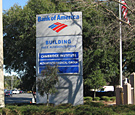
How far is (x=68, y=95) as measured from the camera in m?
15.6

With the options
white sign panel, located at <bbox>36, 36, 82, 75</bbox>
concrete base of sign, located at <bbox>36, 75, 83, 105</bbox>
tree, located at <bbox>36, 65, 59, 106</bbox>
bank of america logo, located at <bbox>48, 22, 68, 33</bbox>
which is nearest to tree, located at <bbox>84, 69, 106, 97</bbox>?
concrete base of sign, located at <bbox>36, 75, 83, 105</bbox>

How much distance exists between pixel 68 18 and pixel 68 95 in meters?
5.26

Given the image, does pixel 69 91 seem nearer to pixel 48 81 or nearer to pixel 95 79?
pixel 48 81

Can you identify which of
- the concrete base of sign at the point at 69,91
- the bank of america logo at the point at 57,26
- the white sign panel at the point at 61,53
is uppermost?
the bank of america logo at the point at 57,26

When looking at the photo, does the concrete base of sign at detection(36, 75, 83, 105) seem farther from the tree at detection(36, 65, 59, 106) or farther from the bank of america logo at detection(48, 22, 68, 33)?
the bank of america logo at detection(48, 22, 68, 33)

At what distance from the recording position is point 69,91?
15547 mm

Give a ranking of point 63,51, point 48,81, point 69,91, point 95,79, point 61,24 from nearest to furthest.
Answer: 1. point 48,81
2. point 69,91
3. point 63,51
4. point 61,24
5. point 95,79

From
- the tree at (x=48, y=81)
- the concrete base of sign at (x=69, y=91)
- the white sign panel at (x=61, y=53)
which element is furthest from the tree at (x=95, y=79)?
the tree at (x=48, y=81)

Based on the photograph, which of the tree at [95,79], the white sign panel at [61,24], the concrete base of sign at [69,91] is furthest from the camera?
the tree at [95,79]

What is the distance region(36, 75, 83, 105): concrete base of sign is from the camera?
15.4 m

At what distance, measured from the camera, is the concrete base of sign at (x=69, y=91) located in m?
15.4

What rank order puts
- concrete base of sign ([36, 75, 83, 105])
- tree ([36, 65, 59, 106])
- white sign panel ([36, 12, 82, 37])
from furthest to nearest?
white sign panel ([36, 12, 82, 37]) → concrete base of sign ([36, 75, 83, 105]) → tree ([36, 65, 59, 106])

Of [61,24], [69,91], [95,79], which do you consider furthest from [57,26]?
[95,79]

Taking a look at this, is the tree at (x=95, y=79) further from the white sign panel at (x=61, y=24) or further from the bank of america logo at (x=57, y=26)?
the bank of america logo at (x=57, y=26)
